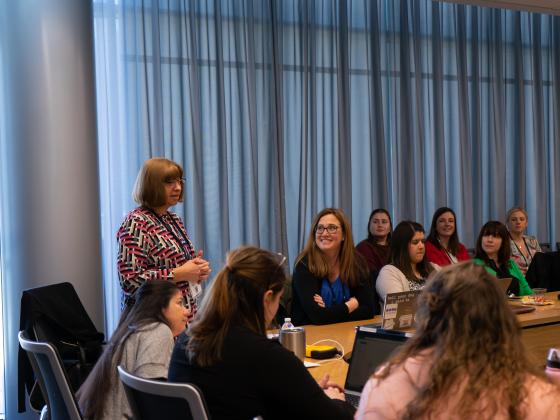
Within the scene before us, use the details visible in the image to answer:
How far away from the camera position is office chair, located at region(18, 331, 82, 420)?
2461mm

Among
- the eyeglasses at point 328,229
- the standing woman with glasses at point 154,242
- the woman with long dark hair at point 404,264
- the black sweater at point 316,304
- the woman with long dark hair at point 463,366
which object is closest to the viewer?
the woman with long dark hair at point 463,366

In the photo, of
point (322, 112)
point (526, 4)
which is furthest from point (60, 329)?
point (526, 4)

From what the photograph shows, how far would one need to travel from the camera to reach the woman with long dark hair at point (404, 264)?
181 inches

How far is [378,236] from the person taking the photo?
20.0ft

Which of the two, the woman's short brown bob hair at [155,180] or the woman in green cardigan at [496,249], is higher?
the woman's short brown bob hair at [155,180]

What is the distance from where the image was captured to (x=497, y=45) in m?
7.24

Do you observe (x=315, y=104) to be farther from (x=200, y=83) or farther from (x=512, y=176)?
(x=512, y=176)

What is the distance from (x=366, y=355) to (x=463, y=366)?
119 centimetres

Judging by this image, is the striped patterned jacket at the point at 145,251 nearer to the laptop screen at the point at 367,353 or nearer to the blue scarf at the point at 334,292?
the blue scarf at the point at 334,292

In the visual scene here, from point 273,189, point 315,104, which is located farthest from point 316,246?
point 315,104

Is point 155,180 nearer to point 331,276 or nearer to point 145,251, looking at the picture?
point 145,251

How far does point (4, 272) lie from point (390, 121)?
352cm

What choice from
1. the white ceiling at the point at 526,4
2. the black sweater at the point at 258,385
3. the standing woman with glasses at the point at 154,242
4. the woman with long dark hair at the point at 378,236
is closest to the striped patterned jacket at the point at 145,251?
the standing woman with glasses at the point at 154,242

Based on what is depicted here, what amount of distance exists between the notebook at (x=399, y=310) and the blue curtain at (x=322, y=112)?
2.37m
